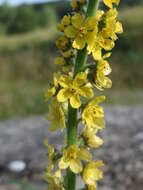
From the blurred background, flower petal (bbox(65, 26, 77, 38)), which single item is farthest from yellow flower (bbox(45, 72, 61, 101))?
the blurred background

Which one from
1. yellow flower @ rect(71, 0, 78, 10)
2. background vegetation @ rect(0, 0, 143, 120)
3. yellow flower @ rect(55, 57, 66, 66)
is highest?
yellow flower @ rect(71, 0, 78, 10)

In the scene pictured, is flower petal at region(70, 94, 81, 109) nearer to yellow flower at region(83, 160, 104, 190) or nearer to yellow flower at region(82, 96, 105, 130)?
yellow flower at region(82, 96, 105, 130)

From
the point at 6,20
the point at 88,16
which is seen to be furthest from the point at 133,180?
the point at 6,20

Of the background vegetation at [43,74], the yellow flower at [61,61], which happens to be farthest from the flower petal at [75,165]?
the background vegetation at [43,74]

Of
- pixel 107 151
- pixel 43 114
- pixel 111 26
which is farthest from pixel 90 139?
pixel 43 114

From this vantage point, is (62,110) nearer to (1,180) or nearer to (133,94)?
(1,180)

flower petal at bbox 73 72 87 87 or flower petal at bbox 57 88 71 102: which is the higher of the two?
flower petal at bbox 73 72 87 87
